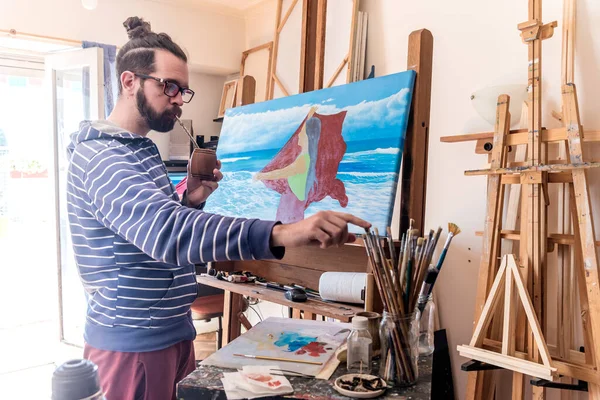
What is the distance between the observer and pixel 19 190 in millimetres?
4129

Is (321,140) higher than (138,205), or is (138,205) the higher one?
(321,140)

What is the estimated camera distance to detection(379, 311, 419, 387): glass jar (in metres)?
1.00

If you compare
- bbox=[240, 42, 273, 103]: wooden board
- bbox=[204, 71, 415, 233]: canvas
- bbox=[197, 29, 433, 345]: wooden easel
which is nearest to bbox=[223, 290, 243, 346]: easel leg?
bbox=[197, 29, 433, 345]: wooden easel

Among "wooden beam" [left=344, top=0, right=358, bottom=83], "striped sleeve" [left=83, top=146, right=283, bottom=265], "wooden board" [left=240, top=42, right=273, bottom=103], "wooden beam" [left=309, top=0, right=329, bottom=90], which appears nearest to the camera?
"striped sleeve" [left=83, top=146, right=283, bottom=265]

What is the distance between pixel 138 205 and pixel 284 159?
4.52ft

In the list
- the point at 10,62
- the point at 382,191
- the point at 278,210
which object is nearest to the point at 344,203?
the point at 382,191

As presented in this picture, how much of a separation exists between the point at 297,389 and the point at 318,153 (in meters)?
1.35

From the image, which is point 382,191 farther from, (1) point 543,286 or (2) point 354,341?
(2) point 354,341

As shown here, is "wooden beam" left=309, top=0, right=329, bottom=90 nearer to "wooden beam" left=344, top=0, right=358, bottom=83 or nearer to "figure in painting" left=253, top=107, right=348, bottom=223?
"figure in painting" left=253, top=107, right=348, bottom=223

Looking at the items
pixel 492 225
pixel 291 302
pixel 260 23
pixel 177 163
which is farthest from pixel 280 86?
pixel 492 225

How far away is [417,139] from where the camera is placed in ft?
5.75

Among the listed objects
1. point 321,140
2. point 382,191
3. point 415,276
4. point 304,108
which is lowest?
point 415,276

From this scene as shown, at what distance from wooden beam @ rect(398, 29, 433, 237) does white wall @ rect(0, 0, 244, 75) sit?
1610 millimetres

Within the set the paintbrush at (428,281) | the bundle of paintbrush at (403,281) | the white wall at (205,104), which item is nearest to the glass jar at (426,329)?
the paintbrush at (428,281)
